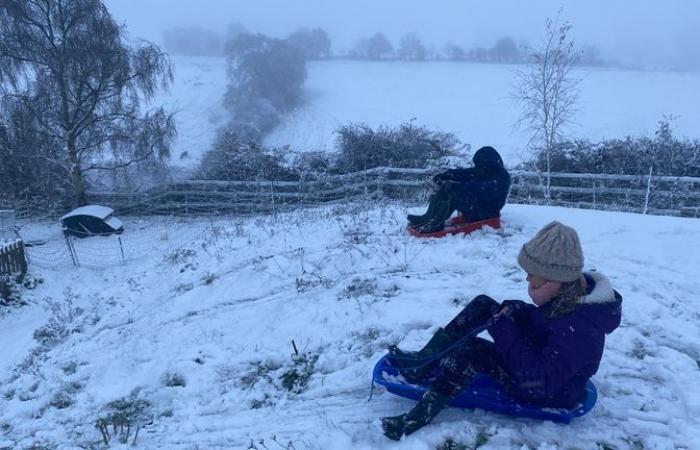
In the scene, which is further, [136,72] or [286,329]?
[136,72]

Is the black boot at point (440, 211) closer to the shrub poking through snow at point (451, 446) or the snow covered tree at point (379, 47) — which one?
the shrub poking through snow at point (451, 446)

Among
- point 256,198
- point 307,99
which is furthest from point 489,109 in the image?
point 256,198

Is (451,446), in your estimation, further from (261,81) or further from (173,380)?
(261,81)

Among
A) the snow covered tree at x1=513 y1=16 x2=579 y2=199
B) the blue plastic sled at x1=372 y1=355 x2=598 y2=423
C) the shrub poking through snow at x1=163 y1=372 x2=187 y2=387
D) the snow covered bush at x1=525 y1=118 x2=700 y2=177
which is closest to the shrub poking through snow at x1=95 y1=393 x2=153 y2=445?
the shrub poking through snow at x1=163 y1=372 x2=187 y2=387

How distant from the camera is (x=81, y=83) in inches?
696

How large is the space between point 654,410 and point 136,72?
19523mm

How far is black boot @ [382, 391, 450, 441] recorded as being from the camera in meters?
3.45

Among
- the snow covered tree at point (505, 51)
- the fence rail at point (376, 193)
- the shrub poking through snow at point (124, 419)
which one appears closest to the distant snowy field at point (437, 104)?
the fence rail at point (376, 193)

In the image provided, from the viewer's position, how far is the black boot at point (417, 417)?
345 centimetres

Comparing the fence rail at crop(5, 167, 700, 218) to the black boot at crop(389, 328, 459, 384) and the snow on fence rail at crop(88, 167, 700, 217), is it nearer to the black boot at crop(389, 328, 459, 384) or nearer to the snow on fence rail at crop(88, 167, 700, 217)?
the snow on fence rail at crop(88, 167, 700, 217)

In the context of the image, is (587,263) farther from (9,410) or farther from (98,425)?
(9,410)

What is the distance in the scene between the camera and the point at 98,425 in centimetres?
431

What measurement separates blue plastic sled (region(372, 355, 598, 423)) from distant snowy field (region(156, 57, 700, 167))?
76.3 ft

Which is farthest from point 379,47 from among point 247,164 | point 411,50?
point 247,164
